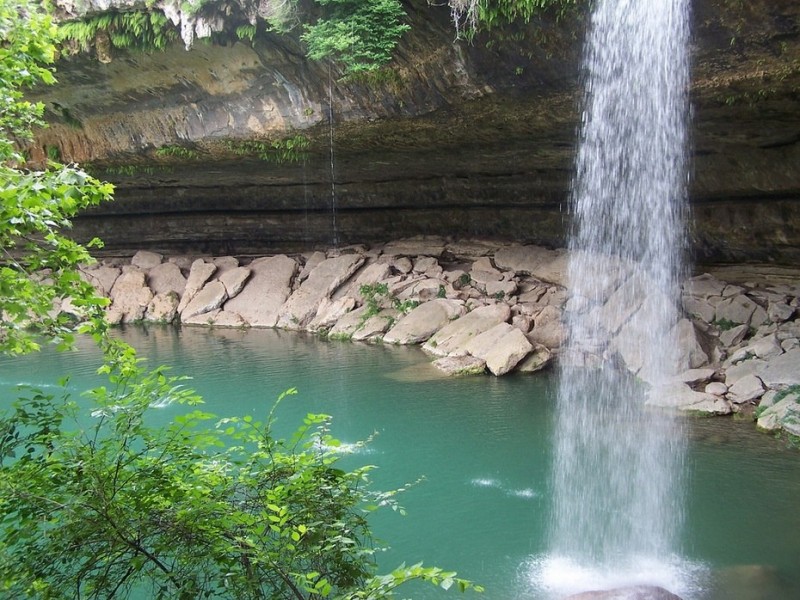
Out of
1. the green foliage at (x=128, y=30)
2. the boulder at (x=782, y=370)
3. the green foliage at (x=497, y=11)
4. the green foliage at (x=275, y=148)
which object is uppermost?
the green foliage at (x=128, y=30)

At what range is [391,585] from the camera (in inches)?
98.0

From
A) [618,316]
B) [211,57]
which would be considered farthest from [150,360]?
[618,316]

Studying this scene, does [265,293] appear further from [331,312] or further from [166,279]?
[166,279]

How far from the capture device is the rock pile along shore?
32.3 feet

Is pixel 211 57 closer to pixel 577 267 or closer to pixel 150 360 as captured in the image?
pixel 150 360

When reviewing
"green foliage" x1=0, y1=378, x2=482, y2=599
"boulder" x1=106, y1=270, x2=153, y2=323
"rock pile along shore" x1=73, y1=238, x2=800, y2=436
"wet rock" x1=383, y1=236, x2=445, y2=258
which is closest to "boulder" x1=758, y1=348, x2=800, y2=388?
"rock pile along shore" x1=73, y1=238, x2=800, y2=436

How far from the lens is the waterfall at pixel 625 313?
6352 millimetres

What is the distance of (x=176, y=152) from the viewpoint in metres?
15.1

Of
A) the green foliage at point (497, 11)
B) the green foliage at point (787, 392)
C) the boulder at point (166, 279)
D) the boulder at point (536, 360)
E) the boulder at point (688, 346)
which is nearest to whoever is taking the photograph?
the green foliage at point (497, 11)

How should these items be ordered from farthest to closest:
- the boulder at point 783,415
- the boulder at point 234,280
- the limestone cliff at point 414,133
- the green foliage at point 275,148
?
1. the boulder at point 234,280
2. the green foliage at point 275,148
3. the limestone cliff at point 414,133
4. the boulder at point 783,415

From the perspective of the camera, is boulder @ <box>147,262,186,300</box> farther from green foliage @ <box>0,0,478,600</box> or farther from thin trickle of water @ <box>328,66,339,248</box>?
green foliage @ <box>0,0,478,600</box>

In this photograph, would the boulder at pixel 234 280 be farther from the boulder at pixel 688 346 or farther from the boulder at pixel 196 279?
the boulder at pixel 688 346

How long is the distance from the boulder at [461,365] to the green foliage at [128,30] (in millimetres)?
7469

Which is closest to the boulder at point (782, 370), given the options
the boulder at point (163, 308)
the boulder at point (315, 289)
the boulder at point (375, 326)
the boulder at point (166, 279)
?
the boulder at point (375, 326)
